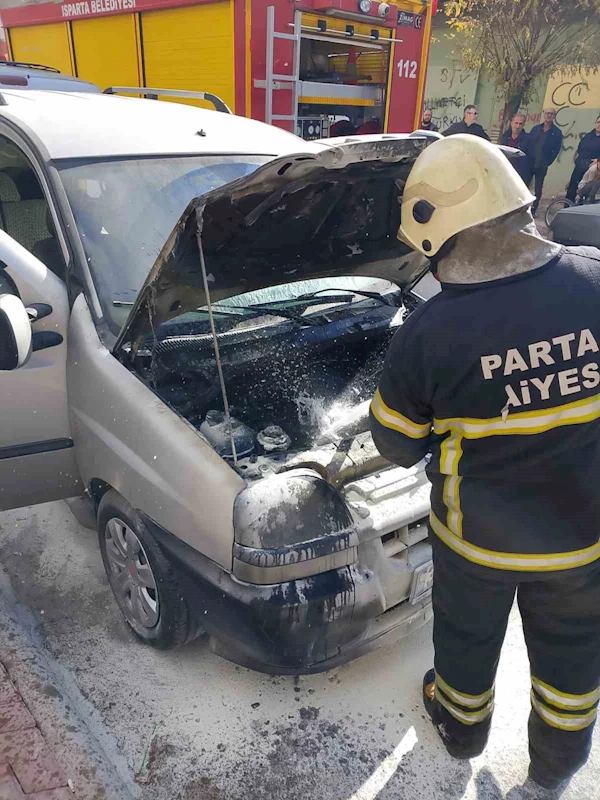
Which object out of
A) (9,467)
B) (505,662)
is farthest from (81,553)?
(505,662)

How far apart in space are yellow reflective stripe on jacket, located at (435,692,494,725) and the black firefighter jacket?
0.61 m

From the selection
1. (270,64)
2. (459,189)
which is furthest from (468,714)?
(270,64)

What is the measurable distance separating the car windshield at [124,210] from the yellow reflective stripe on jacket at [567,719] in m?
1.95

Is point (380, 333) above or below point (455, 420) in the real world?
below

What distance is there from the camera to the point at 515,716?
2250mm

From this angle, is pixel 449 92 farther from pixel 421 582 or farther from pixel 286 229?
pixel 421 582

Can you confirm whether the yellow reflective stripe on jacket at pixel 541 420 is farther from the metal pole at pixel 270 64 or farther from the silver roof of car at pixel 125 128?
the metal pole at pixel 270 64

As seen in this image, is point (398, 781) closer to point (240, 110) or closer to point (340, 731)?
point (340, 731)

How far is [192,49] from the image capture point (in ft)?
21.6

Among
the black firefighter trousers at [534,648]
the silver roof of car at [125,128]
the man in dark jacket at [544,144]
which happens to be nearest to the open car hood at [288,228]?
the silver roof of car at [125,128]

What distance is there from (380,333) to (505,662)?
1561mm

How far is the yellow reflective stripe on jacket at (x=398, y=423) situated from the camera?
65.8 inches

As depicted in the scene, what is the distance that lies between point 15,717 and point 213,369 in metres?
1.40

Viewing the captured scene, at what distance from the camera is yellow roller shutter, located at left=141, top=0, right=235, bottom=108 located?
627cm
